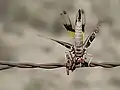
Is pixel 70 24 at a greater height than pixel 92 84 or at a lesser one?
greater

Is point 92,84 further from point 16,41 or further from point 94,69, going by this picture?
point 16,41

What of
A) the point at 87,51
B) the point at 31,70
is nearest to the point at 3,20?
the point at 31,70

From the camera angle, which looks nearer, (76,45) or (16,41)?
(76,45)

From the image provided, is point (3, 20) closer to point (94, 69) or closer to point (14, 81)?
point (14, 81)

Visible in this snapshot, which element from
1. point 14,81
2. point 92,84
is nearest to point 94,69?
point 92,84

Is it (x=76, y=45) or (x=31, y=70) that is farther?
(x=31, y=70)

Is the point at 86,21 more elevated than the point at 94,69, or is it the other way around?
the point at 86,21

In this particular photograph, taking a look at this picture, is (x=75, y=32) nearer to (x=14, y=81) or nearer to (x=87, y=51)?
(x=87, y=51)

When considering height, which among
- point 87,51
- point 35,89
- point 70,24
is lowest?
point 35,89
